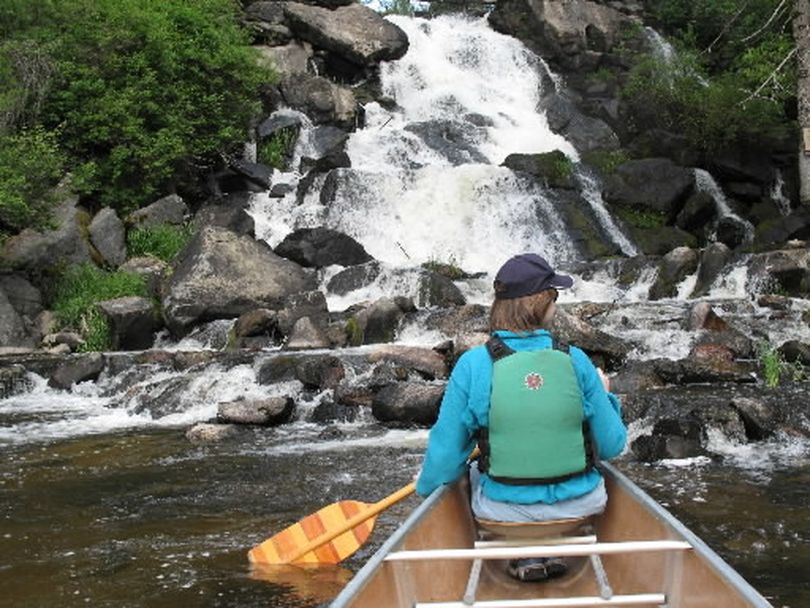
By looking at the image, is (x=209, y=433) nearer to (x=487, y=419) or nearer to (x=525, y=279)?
(x=487, y=419)

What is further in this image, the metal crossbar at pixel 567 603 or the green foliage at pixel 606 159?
the green foliage at pixel 606 159

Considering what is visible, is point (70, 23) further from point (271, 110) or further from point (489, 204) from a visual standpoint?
point (489, 204)

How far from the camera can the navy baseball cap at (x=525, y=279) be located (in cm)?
319

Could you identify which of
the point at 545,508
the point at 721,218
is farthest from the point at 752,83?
the point at 545,508

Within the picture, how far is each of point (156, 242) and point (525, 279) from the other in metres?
15.4

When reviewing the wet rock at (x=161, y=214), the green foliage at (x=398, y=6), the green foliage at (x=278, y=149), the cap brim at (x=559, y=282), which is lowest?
the wet rock at (x=161, y=214)

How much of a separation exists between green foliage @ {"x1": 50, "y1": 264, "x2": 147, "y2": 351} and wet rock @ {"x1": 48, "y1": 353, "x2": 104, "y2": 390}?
1953 mm

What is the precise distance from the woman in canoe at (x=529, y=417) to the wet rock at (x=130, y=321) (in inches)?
466

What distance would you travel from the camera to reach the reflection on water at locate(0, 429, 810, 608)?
4.75 metres

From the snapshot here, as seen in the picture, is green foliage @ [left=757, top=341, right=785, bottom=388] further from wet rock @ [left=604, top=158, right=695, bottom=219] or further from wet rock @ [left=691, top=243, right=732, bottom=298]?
wet rock @ [left=604, top=158, right=695, bottom=219]

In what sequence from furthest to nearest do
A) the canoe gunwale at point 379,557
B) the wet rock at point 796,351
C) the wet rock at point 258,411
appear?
the wet rock at point 796,351 < the wet rock at point 258,411 < the canoe gunwale at point 379,557

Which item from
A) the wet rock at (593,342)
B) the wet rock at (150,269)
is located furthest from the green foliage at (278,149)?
the wet rock at (593,342)

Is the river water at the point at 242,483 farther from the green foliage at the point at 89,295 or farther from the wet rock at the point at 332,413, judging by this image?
the green foliage at the point at 89,295

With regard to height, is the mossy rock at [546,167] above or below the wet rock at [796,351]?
above
